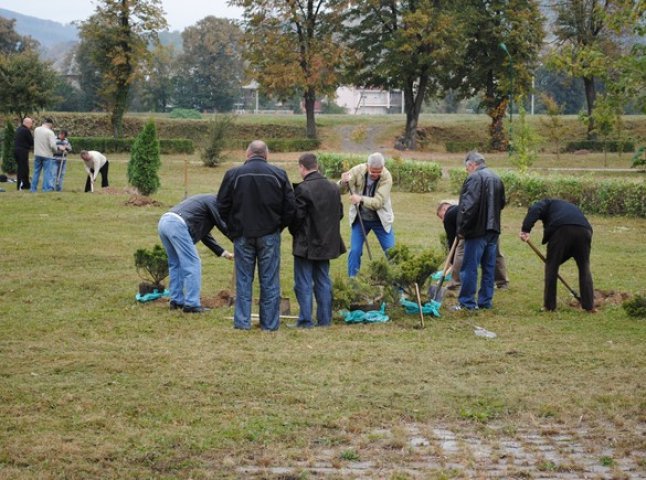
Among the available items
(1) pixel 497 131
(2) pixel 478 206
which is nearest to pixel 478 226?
(2) pixel 478 206

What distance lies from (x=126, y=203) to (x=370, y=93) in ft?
320

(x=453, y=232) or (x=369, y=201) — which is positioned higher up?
(x=369, y=201)

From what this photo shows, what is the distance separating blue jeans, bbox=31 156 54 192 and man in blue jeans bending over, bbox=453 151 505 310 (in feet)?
46.1

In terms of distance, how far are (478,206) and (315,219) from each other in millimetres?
2073

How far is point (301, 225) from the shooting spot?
Result: 10148 mm

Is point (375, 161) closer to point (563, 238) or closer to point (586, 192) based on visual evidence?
point (563, 238)

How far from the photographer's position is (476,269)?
1130 centimetres

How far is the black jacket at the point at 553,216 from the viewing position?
35.9 ft

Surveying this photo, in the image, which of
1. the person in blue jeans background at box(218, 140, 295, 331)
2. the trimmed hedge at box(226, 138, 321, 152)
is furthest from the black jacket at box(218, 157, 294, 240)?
the trimmed hedge at box(226, 138, 321, 152)

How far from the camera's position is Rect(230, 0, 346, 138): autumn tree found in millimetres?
48469

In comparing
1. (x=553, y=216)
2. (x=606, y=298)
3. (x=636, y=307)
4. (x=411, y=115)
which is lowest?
(x=606, y=298)

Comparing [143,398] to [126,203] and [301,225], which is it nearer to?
[301,225]

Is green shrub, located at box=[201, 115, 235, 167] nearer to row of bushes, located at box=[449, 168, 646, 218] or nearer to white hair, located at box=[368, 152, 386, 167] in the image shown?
row of bushes, located at box=[449, 168, 646, 218]

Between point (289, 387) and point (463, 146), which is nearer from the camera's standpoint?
point (289, 387)
